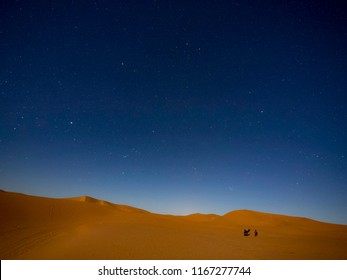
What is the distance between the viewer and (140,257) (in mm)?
12672

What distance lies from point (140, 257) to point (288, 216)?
64.4 metres

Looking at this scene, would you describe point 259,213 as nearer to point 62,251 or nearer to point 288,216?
point 288,216

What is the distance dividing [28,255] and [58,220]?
20.4m

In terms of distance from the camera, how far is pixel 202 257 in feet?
42.3

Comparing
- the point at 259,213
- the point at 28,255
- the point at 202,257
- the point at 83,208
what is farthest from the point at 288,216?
the point at 28,255
